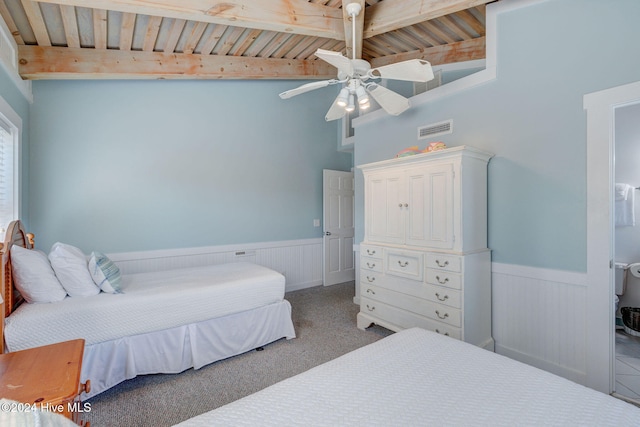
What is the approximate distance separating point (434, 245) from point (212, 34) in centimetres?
291

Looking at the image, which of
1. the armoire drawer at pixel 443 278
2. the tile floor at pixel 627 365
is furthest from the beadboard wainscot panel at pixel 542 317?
the armoire drawer at pixel 443 278

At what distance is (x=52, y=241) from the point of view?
3105mm

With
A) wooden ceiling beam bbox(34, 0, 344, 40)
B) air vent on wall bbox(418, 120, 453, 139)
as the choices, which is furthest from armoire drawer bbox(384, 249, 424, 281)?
wooden ceiling beam bbox(34, 0, 344, 40)

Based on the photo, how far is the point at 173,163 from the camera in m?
3.70

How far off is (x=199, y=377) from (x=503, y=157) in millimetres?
3099

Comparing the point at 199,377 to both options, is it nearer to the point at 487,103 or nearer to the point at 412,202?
the point at 412,202

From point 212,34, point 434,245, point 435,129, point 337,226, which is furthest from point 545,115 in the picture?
point 337,226

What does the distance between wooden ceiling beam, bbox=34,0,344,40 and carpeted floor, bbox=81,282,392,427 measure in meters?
2.62

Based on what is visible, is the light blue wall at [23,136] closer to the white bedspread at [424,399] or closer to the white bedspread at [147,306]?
the white bedspread at [147,306]

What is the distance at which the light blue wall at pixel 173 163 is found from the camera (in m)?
3.12

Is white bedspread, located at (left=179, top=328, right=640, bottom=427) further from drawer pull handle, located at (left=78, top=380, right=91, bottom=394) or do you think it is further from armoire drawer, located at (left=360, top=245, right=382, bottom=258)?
armoire drawer, located at (left=360, top=245, right=382, bottom=258)

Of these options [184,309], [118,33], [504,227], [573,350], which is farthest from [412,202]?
[118,33]

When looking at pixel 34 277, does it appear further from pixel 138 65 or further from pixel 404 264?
pixel 404 264

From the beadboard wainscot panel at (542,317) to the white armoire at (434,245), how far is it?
0.12 m
